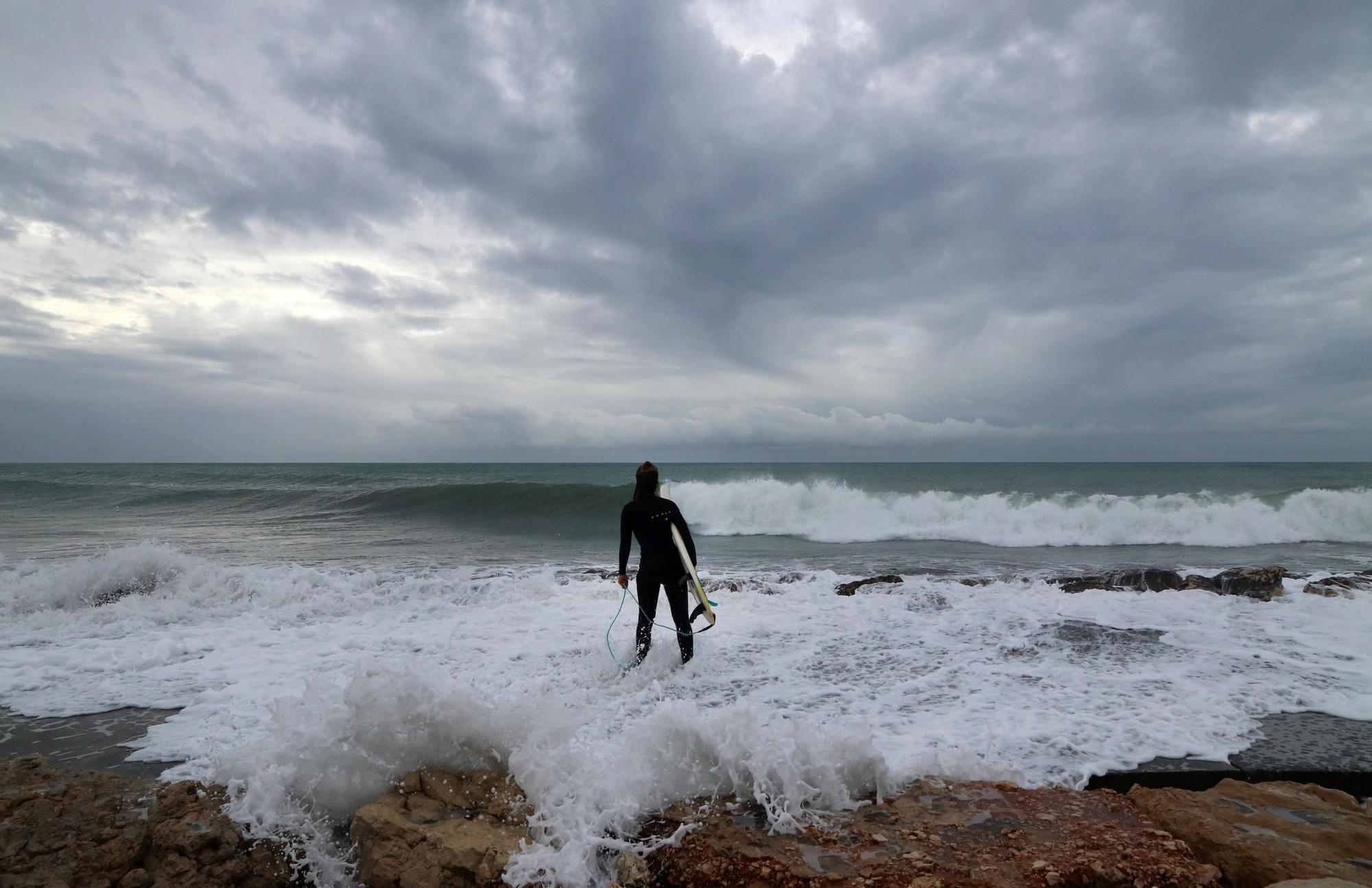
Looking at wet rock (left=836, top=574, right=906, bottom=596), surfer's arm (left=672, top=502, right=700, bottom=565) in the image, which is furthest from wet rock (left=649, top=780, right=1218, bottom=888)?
wet rock (left=836, top=574, right=906, bottom=596)

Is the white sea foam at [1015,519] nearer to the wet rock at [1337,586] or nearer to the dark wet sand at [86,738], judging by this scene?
the wet rock at [1337,586]

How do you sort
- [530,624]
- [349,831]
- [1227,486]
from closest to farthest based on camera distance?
[349,831] < [530,624] < [1227,486]

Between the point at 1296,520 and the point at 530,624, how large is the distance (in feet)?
76.6

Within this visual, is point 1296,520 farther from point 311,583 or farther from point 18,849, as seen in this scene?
point 18,849

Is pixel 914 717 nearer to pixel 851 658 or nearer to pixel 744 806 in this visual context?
pixel 851 658

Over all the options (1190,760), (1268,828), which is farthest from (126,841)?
(1190,760)

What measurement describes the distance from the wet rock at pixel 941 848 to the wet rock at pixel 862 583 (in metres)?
6.16

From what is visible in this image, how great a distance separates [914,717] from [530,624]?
4.72m

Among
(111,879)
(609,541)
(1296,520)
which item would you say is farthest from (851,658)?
(1296,520)

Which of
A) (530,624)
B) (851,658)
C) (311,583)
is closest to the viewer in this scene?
(851,658)

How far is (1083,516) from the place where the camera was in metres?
19.7

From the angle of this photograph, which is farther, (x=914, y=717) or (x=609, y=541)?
(x=609, y=541)

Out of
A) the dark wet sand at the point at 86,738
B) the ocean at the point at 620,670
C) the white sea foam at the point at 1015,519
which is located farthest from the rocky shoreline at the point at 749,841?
the white sea foam at the point at 1015,519

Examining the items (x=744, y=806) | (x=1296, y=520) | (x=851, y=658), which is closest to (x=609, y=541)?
(x=851, y=658)
